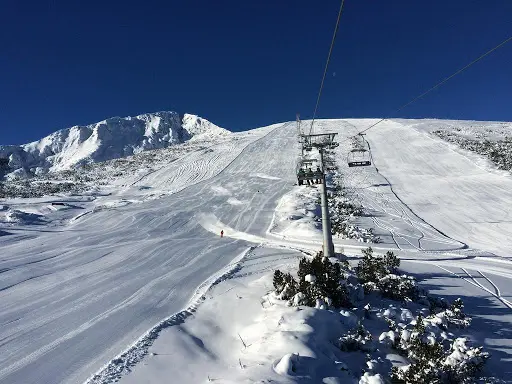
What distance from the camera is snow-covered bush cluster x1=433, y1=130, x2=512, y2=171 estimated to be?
4334 centimetres

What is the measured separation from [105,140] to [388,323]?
13595 cm

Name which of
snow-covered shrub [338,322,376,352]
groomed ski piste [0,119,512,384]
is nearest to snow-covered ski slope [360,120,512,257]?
groomed ski piste [0,119,512,384]

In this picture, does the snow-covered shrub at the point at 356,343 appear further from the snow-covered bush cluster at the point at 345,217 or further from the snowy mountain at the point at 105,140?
the snowy mountain at the point at 105,140

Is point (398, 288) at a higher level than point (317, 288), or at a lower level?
lower

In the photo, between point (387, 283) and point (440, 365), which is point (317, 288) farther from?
point (440, 365)

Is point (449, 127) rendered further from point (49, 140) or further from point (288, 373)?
point (49, 140)

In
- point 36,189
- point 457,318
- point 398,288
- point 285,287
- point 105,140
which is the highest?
point 105,140

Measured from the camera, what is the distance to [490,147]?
172 ft

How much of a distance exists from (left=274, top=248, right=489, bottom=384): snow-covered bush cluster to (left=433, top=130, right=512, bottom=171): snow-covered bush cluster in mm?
38296

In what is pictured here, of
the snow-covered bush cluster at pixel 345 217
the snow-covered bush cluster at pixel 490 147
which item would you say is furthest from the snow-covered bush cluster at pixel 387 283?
the snow-covered bush cluster at pixel 490 147

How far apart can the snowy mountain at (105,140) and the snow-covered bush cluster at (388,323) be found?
352ft

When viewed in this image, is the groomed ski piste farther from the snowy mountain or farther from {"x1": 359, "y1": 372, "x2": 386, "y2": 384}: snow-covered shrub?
the snowy mountain

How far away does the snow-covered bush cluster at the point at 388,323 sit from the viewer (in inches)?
259

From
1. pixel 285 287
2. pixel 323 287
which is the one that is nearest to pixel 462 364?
pixel 323 287
